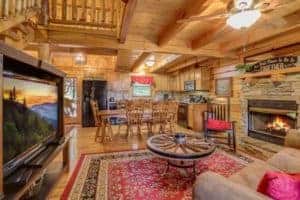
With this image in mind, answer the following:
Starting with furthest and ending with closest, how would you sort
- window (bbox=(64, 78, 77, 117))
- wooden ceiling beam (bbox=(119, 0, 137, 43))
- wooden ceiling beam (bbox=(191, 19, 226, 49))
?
window (bbox=(64, 78, 77, 117)) < wooden ceiling beam (bbox=(191, 19, 226, 49)) < wooden ceiling beam (bbox=(119, 0, 137, 43))

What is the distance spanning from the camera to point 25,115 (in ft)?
6.32

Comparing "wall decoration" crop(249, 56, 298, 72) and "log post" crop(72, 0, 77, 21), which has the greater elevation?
"log post" crop(72, 0, 77, 21)

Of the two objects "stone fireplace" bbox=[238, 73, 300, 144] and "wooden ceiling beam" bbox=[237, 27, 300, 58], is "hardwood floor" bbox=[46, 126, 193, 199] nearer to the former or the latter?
"stone fireplace" bbox=[238, 73, 300, 144]

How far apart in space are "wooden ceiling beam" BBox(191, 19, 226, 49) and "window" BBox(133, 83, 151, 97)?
194 inches

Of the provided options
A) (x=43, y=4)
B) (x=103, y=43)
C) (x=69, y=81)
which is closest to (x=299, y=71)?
(x=103, y=43)

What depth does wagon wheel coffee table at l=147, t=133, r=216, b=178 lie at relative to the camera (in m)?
2.65

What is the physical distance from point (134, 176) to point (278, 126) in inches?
130

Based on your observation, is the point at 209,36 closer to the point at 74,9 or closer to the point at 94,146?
the point at 74,9

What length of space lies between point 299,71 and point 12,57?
4.23 meters

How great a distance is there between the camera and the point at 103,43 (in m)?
4.06

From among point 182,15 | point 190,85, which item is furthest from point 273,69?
point 190,85

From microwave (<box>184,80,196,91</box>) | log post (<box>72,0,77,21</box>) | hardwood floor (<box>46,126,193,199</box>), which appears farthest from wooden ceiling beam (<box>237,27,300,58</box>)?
log post (<box>72,0,77,21</box>)

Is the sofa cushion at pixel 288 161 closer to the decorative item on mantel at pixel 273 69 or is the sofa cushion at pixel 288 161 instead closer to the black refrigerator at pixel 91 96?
the decorative item on mantel at pixel 273 69

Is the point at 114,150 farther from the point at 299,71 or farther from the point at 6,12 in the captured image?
the point at 299,71
